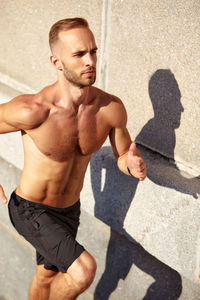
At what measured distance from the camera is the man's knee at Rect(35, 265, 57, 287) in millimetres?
3947

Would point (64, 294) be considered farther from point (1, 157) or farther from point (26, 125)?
point (1, 157)

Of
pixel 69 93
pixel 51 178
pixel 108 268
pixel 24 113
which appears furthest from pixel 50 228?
pixel 108 268

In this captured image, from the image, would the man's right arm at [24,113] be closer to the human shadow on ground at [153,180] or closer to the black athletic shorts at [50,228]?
the black athletic shorts at [50,228]

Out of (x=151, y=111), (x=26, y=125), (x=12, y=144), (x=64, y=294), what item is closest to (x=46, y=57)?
(x=12, y=144)

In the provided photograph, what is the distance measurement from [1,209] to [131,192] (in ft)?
6.28

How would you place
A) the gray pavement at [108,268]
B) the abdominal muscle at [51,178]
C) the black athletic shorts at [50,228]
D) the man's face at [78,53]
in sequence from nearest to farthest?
the man's face at [78,53]
the black athletic shorts at [50,228]
the abdominal muscle at [51,178]
the gray pavement at [108,268]

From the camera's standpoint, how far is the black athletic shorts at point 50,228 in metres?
3.39

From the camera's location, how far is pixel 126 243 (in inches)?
172

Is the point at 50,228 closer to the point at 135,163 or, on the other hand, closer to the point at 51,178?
the point at 51,178

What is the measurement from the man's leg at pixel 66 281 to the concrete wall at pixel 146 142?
669mm

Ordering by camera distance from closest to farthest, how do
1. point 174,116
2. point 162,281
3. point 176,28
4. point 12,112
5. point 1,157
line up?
1. point 12,112
2. point 176,28
3. point 174,116
4. point 162,281
5. point 1,157

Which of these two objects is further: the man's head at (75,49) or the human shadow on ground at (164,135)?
the human shadow on ground at (164,135)

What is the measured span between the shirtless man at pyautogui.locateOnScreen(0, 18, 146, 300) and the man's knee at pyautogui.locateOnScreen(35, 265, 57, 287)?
15cm

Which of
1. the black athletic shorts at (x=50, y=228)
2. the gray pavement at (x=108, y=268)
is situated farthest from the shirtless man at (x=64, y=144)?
the gray pavement at (x=108, y=268)
